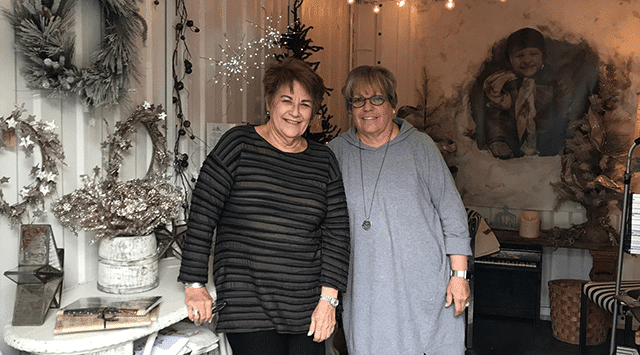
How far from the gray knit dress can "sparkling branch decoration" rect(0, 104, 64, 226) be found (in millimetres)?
1110

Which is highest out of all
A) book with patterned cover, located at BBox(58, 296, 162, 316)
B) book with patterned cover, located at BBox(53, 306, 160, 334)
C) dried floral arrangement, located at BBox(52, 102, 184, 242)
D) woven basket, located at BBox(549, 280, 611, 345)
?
dried floral arrangement, located at BBox(52, 102, 184, 242)

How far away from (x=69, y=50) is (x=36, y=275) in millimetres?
727

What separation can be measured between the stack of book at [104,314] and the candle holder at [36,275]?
0.22ft

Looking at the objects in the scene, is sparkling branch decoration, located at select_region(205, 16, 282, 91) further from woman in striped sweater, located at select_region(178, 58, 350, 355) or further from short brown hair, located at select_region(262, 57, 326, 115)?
woman in striped sweater, located at select_region(178, 58, 350, 355)

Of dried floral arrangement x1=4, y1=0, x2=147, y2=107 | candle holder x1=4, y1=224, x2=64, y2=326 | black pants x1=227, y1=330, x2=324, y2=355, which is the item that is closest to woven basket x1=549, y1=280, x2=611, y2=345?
black pants x1=227, y1=330, x2=324, y2=355

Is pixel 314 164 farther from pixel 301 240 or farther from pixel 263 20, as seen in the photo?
pixel 263 20

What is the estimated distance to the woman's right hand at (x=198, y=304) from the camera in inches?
73.7

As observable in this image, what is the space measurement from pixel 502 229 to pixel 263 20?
2.84 meters

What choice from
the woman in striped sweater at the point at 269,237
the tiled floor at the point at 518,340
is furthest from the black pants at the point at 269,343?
the tiled floor at the point at 518,340

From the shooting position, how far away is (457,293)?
232 cm

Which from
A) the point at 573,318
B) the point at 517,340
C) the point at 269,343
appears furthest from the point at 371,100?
the point at 573,318

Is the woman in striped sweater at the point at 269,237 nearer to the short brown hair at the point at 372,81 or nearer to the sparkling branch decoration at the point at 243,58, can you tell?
the short brown hair at the point at 372,81

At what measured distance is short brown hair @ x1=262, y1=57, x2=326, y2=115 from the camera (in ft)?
6.48

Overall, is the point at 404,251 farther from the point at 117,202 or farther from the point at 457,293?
the point at 117,202
